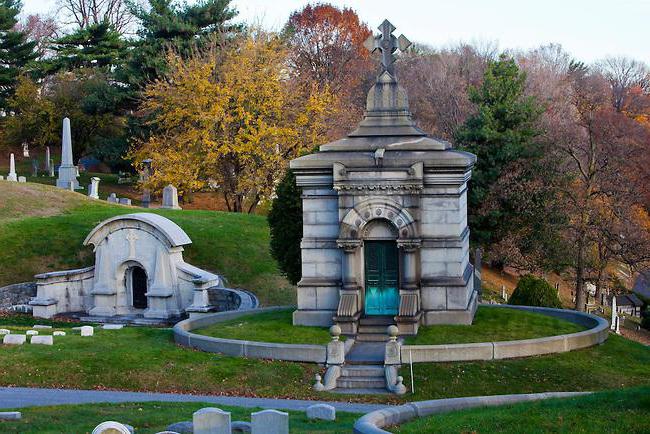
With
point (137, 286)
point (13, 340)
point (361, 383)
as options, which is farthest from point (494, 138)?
point (13, 340)

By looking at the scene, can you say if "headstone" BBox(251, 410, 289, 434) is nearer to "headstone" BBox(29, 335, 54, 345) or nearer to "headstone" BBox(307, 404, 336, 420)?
"headstone" BBox(307, 404, 336, 420)

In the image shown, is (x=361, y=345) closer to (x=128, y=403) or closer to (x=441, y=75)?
(x=128, y=403)

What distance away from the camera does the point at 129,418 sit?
1892 cm

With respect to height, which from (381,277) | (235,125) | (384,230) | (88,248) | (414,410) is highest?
(235,125)

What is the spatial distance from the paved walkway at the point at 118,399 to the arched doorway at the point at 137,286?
46.8 ft

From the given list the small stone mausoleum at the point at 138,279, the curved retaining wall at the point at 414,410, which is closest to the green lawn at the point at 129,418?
the curved retaining wall at the point at 414,410

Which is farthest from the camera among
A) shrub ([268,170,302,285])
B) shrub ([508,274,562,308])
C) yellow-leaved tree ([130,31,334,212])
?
yellow-leaved tree ([130,31,334,212])

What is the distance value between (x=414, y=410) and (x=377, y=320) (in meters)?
9.41

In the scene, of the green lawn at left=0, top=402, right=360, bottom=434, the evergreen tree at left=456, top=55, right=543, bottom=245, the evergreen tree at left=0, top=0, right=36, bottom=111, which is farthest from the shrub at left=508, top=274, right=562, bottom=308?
the evergreen tree at left=0, top=0, right=36, bottom=111

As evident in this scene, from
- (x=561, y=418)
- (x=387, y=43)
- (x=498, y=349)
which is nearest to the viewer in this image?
(x=561, y=418)

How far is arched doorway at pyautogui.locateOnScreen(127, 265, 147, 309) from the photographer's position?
3769 centimetres

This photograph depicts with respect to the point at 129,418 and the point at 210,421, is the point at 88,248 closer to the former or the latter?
the point at 129,418

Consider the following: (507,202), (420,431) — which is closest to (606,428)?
(420,431)

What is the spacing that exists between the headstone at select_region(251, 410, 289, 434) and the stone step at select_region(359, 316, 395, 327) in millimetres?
11552
